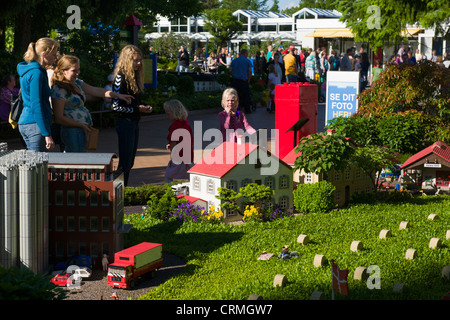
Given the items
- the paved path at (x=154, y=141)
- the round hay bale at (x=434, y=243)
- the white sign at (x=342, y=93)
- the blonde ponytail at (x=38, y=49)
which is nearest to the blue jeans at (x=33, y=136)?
the blonde ponytail at (x=38, y=49)

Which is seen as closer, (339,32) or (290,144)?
(290,144)

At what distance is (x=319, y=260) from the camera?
630 centimetres

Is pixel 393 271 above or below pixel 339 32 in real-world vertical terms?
below

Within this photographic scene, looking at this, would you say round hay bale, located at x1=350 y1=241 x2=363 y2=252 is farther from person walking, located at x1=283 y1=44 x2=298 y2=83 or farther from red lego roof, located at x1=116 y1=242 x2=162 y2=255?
person walking, located at x1=283 y1=44 x2=298 y2=83


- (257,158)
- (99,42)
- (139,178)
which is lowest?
(139,178)

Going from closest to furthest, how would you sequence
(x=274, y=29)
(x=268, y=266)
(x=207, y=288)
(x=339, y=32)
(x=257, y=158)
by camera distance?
(x=207, y=288) < (x=268, y=266) < (x=257, y=158) < (x=339, y=32) < (x=274, y=29)

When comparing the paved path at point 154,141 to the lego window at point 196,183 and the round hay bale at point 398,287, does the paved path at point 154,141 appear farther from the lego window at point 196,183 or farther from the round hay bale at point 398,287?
the round hay bale at point 398,287

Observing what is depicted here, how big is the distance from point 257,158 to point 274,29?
65.9 meters

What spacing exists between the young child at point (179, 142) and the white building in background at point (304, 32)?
106 ft

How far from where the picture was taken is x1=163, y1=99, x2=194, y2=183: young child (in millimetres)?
10117

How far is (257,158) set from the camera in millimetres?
8516

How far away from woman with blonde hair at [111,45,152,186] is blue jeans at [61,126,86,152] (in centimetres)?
75
